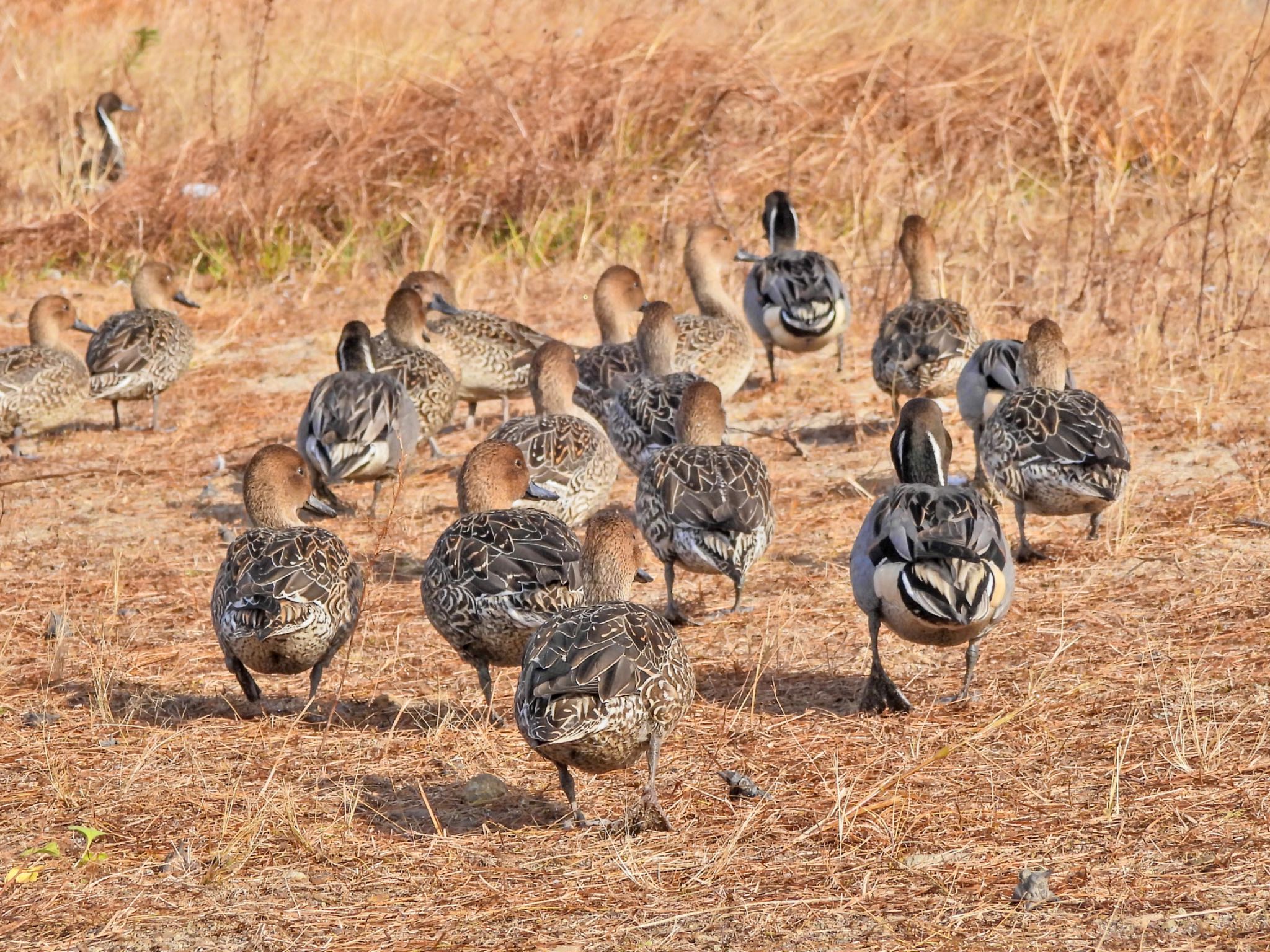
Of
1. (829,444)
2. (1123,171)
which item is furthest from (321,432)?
(1123,171)

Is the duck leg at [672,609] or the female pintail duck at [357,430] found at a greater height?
the female pintail duck at [357,430]

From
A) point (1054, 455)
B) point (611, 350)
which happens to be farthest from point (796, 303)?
point (1054, 455)

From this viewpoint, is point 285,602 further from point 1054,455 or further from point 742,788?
point 1054,455

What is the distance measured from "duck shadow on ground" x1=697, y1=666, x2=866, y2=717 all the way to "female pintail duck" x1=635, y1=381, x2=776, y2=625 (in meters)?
0.71

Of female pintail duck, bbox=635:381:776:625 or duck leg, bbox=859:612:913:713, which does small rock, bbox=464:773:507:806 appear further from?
female pintail duck, bbox=635:381:776:625

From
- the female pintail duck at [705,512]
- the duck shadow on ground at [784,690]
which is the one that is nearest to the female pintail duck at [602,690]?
the duck shadow on ground at [784,690]

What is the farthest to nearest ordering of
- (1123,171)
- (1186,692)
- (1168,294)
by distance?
1. (1123,171)
2. (1168,294)
3. (1186,692)

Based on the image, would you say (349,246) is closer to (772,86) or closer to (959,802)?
(772,86)

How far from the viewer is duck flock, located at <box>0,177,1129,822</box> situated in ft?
18.3

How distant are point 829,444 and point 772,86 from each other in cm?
602

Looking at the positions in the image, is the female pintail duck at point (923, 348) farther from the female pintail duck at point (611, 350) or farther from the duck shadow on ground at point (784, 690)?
the duck shadow on ground at point (784, 690)

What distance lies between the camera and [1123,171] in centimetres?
1458

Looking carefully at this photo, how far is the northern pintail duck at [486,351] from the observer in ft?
38.1

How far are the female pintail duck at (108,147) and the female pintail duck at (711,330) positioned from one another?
22.4 ft
